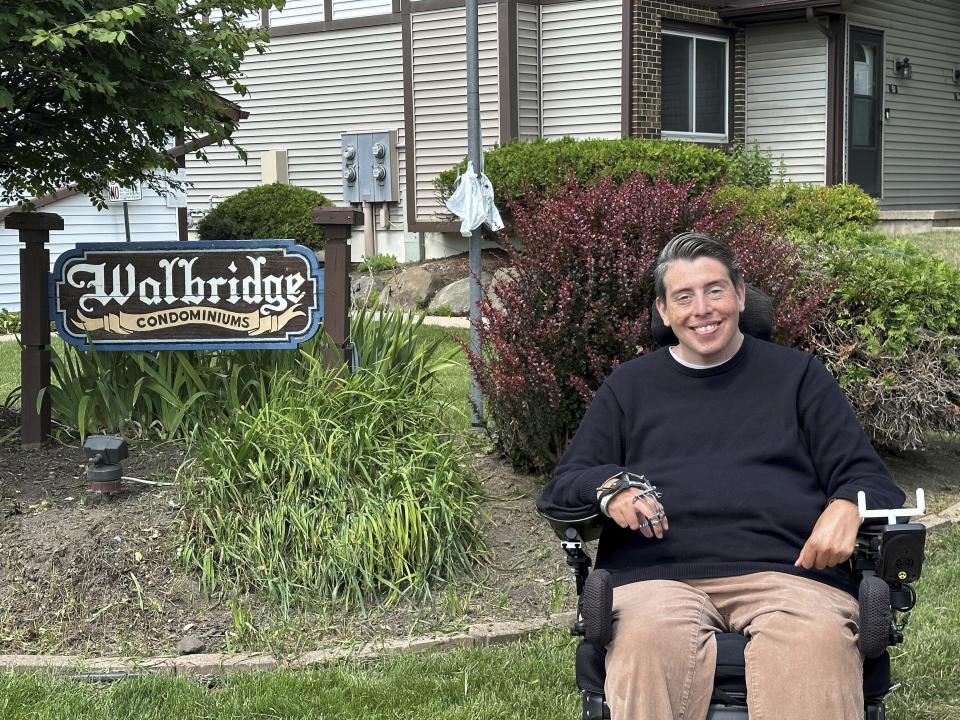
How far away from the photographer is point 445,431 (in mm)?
5863

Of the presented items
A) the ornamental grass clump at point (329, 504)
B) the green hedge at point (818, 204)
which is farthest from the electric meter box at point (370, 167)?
the ornamental grass clump at point (329, 504)

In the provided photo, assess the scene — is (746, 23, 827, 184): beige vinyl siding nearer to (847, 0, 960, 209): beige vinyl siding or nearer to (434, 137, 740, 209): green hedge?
(847, 0, 960, 209): beige vinyl siding

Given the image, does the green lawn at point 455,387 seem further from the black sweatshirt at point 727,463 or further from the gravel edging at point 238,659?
the black sweatshirt at point 727,463

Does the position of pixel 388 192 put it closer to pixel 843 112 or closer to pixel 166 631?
pixel 843 112

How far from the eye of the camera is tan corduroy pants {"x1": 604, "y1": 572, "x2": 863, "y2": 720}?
114 inches

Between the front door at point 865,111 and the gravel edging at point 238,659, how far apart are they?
1499 centimetres

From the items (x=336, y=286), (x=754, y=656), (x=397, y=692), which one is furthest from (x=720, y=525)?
(x=336, y=286)

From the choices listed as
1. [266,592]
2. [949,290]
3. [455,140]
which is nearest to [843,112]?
[455,140]

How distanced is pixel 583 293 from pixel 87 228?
47.4 ft

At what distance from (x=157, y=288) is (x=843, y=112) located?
13701mm

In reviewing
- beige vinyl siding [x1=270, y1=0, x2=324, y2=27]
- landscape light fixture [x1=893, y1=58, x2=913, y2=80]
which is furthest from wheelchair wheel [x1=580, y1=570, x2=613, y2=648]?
landscape light fixture [x1=893, y1=58, x2=913, y2=80]

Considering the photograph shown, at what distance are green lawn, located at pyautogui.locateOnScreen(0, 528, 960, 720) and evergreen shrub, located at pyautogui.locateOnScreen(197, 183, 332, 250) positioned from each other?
13.0 meters

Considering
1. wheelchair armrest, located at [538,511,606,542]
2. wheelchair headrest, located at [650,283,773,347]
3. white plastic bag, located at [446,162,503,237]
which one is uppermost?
white plastic bag, located at [446,162,503,237]

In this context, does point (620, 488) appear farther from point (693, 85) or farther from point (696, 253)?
point (693, 85)
